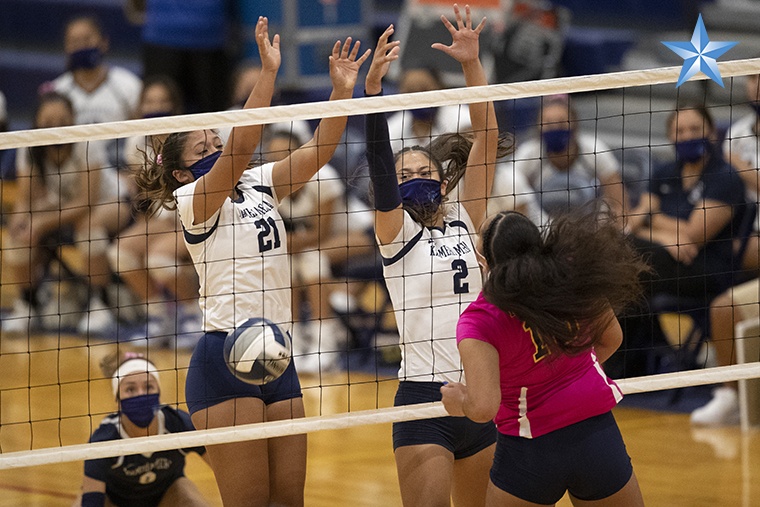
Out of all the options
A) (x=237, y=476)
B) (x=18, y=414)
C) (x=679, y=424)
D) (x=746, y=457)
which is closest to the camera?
(x=237, y=476)

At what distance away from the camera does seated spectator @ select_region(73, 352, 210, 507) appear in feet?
19.6

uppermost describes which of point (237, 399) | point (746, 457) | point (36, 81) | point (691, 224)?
point (36, 81)

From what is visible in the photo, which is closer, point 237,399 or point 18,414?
point 237,399

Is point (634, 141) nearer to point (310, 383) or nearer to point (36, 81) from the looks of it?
point (310, 383)

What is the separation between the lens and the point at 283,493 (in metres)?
4.79

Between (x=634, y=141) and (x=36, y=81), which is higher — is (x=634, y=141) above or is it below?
below

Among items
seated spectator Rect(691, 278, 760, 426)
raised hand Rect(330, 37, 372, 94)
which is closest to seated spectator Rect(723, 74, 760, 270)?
seated spectator Rect(691, 278, 760, 426)

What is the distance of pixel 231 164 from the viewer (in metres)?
4.62

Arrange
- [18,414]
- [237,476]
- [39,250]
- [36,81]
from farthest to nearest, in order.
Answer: [36,81]
[39,250]
[18,414]
[237,476]

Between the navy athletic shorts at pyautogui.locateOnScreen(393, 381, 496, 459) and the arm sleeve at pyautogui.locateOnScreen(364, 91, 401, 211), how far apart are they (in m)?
0.73

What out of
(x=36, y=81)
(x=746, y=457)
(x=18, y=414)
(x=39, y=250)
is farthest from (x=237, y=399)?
(x=36, y=81)

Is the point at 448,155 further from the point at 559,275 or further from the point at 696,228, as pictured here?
the point at 696,228

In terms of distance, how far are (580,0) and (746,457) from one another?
6625 millimetres

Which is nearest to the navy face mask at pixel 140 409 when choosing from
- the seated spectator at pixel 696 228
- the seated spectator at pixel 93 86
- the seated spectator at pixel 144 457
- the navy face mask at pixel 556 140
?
the seated spectator at pixel 144 457
